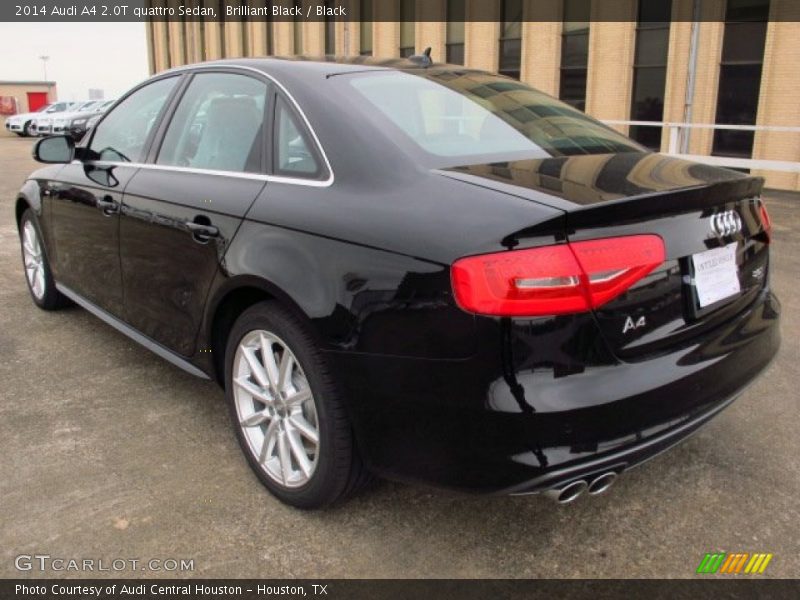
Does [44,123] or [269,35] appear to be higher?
[269,35]

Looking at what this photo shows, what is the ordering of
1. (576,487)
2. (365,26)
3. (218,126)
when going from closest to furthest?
(576,487) → (218,126) → (365,26)

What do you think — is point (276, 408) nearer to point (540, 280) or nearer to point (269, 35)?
point (540, 280)

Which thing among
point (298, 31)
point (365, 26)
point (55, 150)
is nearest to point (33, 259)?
point (55, 150)

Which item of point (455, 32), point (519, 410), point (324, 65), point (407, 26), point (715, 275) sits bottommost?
point (519, 410)

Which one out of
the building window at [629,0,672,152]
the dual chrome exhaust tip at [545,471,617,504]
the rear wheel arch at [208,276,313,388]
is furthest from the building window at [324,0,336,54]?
the dual chrome exhaust tip at [545,471,617,504]

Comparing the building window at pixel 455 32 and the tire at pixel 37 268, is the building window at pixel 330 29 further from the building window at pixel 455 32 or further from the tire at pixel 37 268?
the tire at pixel 37 268

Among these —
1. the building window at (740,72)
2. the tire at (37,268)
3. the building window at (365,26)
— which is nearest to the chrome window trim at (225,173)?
the tire at (37,268)

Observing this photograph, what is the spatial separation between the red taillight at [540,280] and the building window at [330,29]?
25.5 m

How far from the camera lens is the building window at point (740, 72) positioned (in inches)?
566

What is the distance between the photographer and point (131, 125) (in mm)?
3834

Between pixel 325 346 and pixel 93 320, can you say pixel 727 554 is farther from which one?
pixel 93 320

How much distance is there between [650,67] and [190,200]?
15.7 m

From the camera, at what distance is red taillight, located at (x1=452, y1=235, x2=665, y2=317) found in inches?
75.1

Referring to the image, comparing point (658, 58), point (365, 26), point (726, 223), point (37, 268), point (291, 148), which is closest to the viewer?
point (726, 223)
